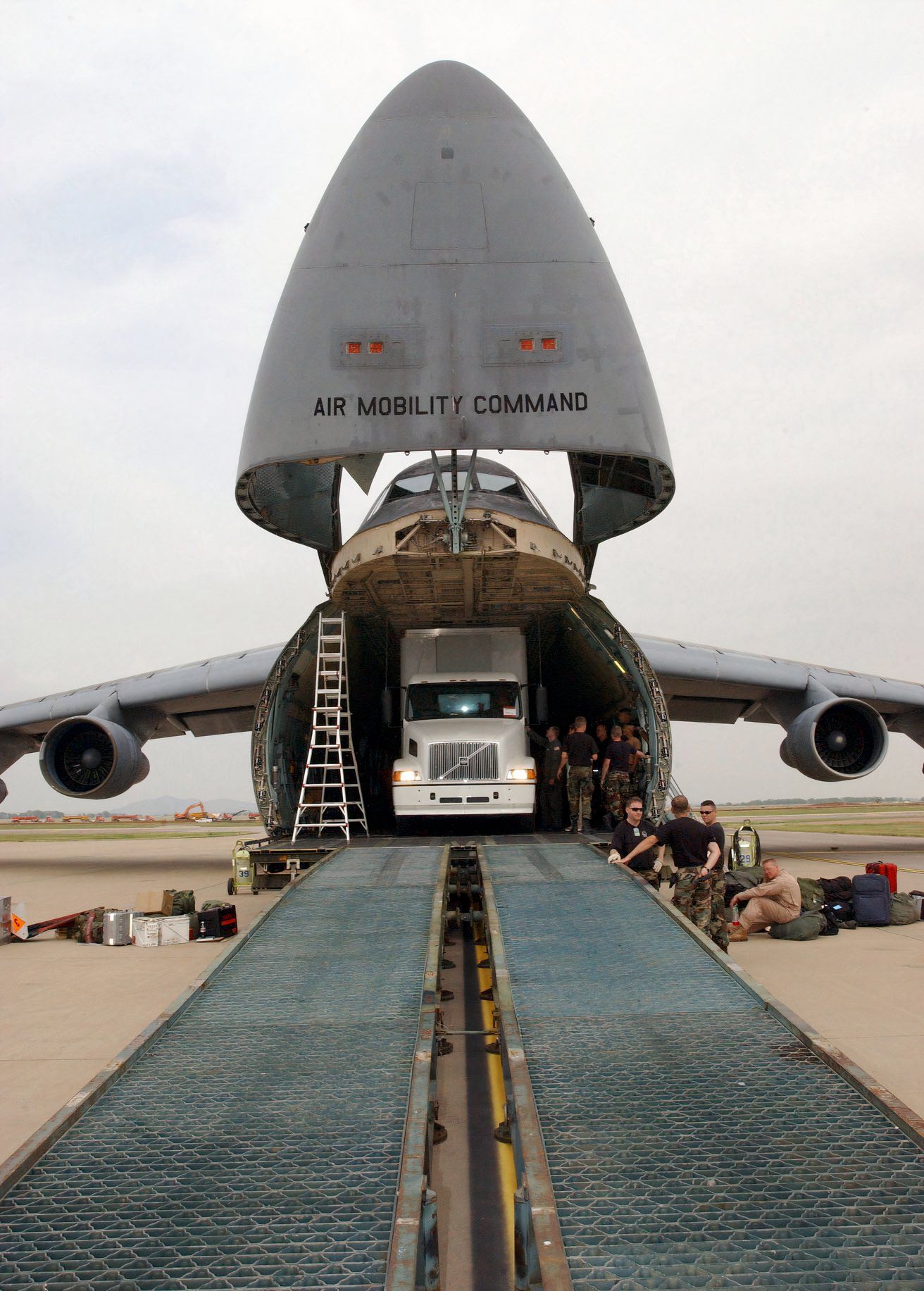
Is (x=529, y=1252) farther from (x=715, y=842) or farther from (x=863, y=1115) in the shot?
(x=715, y=842)

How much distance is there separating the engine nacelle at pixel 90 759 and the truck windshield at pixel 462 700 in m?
4.73

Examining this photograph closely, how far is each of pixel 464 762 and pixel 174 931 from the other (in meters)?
4.23

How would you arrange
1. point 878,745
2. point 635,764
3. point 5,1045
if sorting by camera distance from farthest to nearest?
point 878,745
point 635,764
point 5,1045

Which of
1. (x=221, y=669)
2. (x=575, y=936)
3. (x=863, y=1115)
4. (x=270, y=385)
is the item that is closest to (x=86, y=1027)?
(x=575, y=936)

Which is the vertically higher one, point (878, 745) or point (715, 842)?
point (878, 745)

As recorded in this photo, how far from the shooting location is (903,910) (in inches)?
371

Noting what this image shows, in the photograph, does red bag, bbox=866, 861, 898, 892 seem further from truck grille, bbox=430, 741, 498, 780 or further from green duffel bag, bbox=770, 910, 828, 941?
truck grille, bbox=430, 741, 498, 780

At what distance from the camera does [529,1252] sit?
8.07ft

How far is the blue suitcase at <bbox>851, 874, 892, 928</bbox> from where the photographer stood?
917 centimetres

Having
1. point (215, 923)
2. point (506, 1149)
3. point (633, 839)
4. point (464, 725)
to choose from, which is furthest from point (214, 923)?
point (506, 1149)

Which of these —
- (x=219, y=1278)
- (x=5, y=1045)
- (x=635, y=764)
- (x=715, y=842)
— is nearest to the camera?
(x=219, y=1278)

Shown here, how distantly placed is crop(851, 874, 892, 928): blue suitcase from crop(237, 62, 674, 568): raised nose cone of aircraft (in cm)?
462

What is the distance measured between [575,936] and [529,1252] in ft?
12.2

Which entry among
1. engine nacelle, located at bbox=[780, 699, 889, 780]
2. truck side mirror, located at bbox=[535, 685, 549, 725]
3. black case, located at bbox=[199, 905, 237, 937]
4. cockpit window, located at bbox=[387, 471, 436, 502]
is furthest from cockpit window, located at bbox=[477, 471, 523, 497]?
black case, located at bbox=[199, 905, 237, 937]
